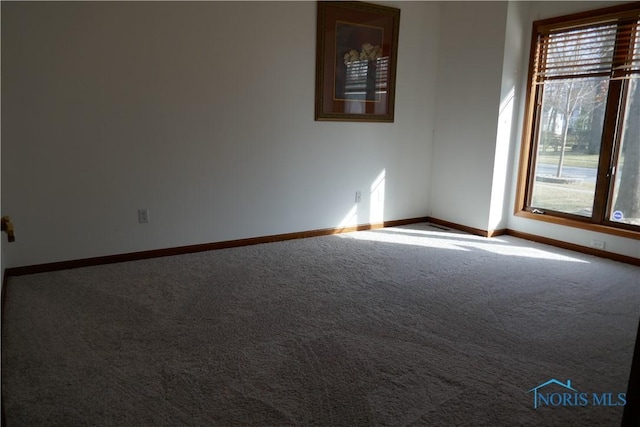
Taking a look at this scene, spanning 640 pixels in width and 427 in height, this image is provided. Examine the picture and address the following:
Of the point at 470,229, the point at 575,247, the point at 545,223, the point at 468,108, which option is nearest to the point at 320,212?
the point at 470,229

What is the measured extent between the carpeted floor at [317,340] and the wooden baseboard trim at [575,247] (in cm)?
13

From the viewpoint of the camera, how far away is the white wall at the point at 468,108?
14.5ft

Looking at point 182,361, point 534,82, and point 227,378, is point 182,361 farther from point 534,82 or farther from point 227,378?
point 534,82

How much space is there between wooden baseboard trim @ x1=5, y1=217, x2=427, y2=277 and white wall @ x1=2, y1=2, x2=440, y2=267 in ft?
0.16

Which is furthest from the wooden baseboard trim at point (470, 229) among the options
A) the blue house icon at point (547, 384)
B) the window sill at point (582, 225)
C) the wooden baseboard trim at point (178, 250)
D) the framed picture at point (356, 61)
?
the blue house icon at point (547, 384)

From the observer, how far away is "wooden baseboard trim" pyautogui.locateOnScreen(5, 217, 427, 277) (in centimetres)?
345

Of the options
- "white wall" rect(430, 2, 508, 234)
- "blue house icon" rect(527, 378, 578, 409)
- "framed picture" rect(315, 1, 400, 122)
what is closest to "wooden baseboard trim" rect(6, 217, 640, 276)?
"white wall" rect(430, 2, 508, 234)

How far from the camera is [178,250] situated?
155 inches

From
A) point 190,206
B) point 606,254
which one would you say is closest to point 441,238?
point 606,254

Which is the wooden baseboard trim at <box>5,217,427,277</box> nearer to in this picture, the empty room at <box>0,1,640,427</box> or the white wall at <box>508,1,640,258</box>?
the empty room at <box>0,1,640,427</box>

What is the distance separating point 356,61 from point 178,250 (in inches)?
96.2

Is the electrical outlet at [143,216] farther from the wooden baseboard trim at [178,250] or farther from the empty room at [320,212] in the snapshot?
the wooden baseboard trim at [178,250]

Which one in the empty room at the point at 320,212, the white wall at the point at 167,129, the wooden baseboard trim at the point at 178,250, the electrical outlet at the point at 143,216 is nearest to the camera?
the empty room at the point at 320,212

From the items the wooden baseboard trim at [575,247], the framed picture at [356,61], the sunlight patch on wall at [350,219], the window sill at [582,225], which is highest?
the framed picture at [356,61]
